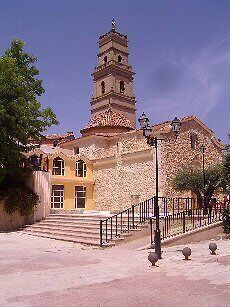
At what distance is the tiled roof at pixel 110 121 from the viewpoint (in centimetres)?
3684

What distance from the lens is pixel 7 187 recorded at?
2128 centimetres

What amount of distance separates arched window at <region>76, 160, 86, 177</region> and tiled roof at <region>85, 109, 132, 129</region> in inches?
244

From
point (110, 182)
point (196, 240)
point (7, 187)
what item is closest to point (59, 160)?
point (110, 182)

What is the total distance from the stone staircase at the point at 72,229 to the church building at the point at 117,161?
763 cm

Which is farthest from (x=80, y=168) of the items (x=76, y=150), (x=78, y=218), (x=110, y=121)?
(x=78, y=218)

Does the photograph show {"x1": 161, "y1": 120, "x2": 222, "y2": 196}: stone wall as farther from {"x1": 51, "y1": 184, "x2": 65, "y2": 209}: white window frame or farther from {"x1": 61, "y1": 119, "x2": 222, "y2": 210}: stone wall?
{"x1": 51, "y1": 184, "x2": 65, "y2": 209}: white window frame

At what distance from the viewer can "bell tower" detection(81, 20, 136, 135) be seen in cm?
4209

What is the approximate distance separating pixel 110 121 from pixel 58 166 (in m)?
9.57

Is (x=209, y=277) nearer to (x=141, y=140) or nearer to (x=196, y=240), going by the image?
(x=196, y=240)

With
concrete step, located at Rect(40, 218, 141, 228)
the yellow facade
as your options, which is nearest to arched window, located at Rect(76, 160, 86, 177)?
the yellow facade

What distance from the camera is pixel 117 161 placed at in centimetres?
3023

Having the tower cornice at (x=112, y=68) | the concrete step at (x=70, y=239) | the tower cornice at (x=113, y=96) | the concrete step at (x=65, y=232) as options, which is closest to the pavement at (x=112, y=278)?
the concrete step at (x=70, y=239)

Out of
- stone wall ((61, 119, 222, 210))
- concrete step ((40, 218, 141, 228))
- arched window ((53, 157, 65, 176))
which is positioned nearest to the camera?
concrete step ((40, 218, 141, 228))

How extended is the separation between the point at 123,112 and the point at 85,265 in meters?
34.2
